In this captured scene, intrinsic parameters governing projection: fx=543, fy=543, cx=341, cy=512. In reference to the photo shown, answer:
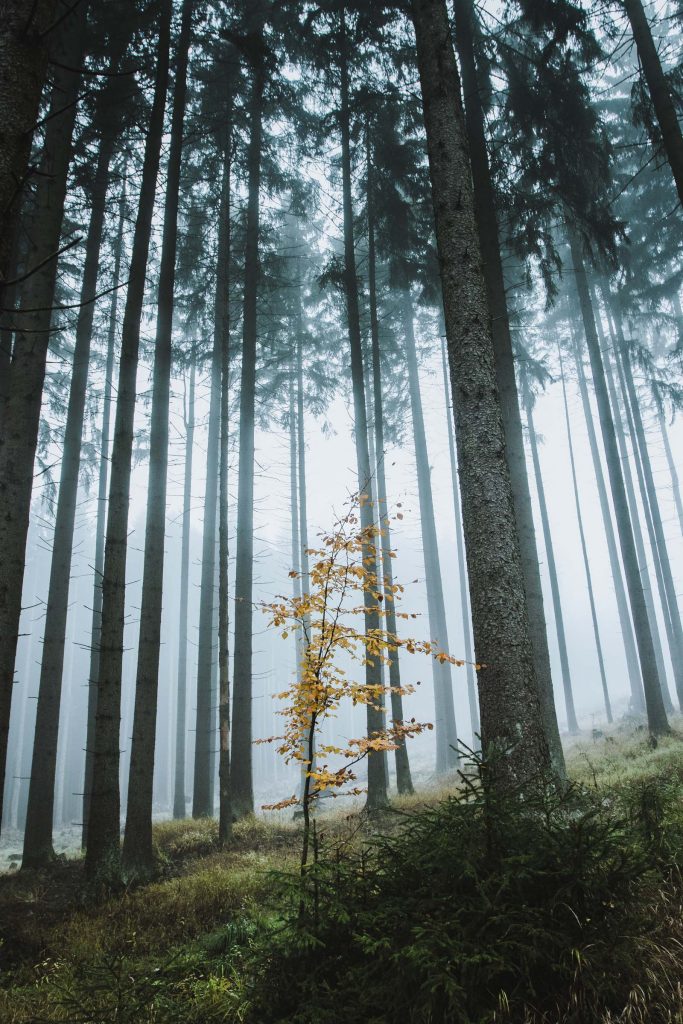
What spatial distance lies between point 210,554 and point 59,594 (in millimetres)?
6191

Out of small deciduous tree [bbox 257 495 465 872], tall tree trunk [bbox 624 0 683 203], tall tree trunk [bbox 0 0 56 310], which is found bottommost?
small deciduous tree [bbox 257 495 465 872]

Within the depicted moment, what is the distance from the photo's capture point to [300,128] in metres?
14.0

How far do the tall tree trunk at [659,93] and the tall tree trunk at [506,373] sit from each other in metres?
2.62

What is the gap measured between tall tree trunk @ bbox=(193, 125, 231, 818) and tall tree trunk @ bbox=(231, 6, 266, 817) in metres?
0.85

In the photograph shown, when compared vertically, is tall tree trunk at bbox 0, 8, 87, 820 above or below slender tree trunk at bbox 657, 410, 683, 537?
below

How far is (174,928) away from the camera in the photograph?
17.5ft

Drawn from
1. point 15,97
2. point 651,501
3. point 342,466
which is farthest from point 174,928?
point 651,501

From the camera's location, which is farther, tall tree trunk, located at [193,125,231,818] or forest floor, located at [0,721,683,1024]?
tall tree trunk, located at [193,125,231,818]

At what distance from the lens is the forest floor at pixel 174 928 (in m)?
2.91

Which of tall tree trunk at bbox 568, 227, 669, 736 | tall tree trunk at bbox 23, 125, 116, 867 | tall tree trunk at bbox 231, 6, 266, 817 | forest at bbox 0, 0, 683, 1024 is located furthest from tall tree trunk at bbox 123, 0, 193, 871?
tall tree trunk at bbox 568, 227, 669, 736

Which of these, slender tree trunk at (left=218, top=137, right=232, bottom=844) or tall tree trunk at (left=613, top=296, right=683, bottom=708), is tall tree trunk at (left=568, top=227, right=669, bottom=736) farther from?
slender tree trunk at (left=218, top=137, right=232, bottom=844)

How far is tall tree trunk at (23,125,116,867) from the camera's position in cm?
947

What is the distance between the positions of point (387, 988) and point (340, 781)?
245 cm

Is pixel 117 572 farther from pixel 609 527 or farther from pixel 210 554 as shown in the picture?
pixel 609 527
